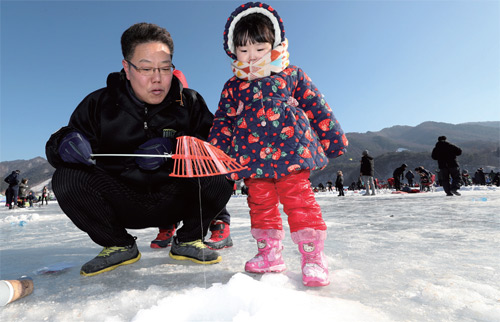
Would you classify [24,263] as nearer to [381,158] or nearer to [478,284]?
[478,284]

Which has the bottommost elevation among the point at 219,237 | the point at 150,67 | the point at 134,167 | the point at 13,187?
the point at 219,237

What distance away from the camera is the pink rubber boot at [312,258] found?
4.21 ft

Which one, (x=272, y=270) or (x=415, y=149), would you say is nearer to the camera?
(x=272, y=270)

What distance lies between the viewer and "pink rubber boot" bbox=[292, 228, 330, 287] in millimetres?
1283

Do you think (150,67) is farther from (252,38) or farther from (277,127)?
(277,127)

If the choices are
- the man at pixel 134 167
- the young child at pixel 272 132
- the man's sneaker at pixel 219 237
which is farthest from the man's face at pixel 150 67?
the man's sneaker at pixel 219 237

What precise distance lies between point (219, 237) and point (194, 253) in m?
0.45

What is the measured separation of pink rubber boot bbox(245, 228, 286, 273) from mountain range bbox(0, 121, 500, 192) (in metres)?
21.3

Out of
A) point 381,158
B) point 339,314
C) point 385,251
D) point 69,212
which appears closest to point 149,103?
point 69,212

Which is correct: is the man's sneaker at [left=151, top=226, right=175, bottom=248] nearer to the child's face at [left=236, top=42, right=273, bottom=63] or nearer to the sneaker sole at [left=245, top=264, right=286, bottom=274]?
the sneaker sole at [left=245, top=264, right=286, bottom=274]

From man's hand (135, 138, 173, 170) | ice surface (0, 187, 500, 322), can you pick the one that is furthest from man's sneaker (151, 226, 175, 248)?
man's hand (135, 138, 173, 170)

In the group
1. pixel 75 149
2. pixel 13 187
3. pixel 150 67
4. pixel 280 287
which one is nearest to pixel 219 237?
pixel 280 287

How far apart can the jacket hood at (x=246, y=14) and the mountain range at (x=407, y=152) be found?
21.1m

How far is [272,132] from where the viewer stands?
1.67 m
